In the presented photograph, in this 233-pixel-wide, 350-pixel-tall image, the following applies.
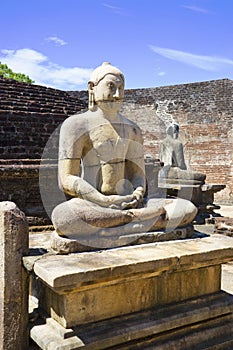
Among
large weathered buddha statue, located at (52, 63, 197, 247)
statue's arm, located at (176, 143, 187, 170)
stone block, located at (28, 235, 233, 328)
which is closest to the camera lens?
stone block, located at (28, 235, 233, 328)

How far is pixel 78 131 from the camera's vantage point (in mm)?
2514

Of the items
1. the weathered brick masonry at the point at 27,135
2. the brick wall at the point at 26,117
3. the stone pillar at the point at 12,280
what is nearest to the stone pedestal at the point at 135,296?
the stone pillar at the point at 12,280

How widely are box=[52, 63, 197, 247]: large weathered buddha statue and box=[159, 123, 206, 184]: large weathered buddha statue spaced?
15.4 feet

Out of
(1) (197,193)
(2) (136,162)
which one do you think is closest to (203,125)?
(1) (197,193)

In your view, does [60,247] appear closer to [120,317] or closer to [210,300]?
[120,317]

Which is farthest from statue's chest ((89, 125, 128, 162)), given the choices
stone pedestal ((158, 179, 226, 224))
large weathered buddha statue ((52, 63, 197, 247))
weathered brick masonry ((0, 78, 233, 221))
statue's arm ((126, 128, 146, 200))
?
stone pedestal ((158, 179, 226, 224))

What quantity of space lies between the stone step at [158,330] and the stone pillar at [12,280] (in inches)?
4.0

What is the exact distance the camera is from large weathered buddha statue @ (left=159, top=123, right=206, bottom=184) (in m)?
7.30

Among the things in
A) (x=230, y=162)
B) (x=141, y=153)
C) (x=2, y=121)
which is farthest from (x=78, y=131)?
(x=230, y=162)

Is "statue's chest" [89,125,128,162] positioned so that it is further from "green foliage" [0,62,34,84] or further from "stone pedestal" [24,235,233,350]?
"green foliage" [0,62,34,84]

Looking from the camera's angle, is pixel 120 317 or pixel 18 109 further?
pixel 18 109

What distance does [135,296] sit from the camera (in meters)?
2.23

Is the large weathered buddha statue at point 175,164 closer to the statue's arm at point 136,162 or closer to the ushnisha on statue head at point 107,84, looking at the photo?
the statue's arm at point 136,162

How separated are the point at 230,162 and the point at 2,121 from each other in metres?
7.82
